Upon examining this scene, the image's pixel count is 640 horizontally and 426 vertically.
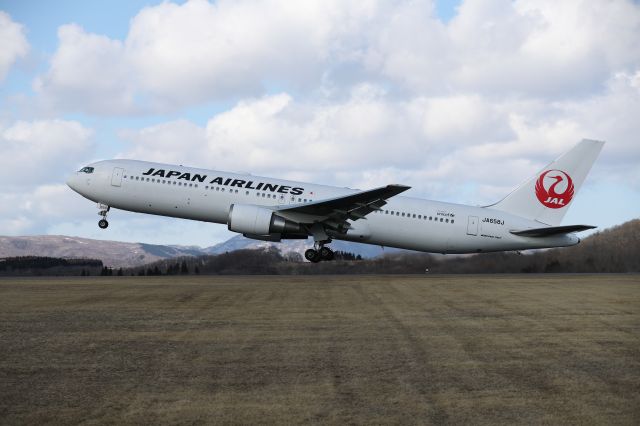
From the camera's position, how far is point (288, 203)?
3222cm

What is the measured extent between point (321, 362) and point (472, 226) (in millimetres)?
23714

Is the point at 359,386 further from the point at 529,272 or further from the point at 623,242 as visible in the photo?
the point at 623,242

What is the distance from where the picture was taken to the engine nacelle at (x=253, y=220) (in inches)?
1179

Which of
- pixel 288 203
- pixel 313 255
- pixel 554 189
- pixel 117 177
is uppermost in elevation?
pixel 554 189

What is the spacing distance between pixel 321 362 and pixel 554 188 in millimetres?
25470

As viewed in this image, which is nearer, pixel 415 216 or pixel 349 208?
pixel 349 208

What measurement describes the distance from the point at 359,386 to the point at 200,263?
29524mm

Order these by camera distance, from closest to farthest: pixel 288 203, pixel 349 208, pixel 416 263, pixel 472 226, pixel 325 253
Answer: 1. pixel 349 208
2. pixel 288 203
3. pixel 472 226
4. pixel 325 253
5. pixel 416 263

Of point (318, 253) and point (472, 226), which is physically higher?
point (472, 226)

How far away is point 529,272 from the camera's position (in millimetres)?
34938

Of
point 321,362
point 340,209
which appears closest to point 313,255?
point 340,209

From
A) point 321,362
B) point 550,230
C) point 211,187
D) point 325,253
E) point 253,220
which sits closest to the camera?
point 321,362

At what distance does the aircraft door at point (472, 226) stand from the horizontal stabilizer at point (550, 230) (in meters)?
1.77

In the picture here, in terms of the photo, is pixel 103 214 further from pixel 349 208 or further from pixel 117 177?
pixel 349 208
